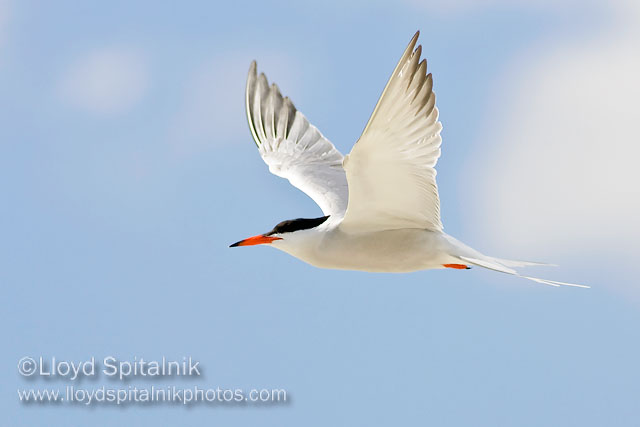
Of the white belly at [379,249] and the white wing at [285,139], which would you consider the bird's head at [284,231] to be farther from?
the white wing at [285,139]

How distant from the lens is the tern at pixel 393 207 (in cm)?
746

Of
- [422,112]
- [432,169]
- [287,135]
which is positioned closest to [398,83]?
[422,112]

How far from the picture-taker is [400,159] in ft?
25.5

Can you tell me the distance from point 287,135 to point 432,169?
3.87 m

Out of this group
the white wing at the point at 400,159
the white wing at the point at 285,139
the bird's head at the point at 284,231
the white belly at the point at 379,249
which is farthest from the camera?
the white wing at the point at 285,139

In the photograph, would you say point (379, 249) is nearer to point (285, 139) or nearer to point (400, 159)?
point (400, 159)

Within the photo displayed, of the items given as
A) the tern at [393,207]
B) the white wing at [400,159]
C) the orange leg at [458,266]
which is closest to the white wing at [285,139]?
the tern at [393,207]

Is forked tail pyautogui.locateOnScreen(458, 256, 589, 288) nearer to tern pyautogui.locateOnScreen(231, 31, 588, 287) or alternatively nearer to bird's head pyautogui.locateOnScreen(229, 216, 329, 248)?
tern pyautogui.locateOnScreen(231, 31, 588, 287)

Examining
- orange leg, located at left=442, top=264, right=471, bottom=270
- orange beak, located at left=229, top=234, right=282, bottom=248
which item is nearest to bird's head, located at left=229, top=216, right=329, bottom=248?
orange beak, located at left=229, top=234, right=282, bottom=248

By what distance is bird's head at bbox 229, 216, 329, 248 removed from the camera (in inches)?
341

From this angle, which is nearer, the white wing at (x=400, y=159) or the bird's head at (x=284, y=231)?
the white wing at (x=400, y=159)

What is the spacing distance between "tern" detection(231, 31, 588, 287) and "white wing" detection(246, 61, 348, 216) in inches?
38.6


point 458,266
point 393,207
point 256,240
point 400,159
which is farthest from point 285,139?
point 400,159

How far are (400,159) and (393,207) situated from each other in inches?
23.3
